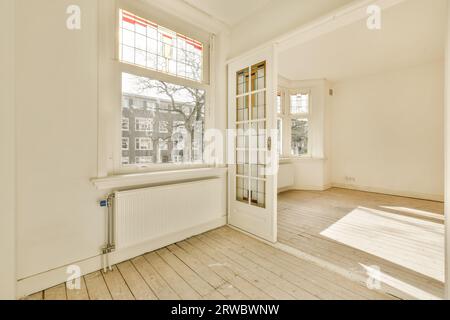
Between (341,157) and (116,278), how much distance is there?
609cm

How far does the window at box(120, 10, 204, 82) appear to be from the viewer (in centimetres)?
228

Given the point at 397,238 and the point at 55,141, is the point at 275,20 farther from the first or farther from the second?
the point at 397,238

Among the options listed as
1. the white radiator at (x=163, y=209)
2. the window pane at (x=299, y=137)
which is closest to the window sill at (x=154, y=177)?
the white radiator at (x=163, y=209)

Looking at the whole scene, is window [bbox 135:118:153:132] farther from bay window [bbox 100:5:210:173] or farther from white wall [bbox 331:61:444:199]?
white wall [bbox 331:61:444:199]

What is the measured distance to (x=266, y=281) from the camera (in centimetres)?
182

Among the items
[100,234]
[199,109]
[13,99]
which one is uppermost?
[199,109]

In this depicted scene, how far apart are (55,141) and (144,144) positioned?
825 mm

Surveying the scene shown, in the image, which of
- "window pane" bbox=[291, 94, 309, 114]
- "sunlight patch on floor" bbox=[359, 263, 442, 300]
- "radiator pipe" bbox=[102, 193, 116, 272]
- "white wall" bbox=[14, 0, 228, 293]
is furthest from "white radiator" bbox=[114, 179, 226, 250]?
"window pane" bbox=[291, 94, 309, 114]

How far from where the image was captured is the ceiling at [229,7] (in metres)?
2.53

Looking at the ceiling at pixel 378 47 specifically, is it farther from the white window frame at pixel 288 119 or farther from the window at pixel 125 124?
the window at pixel 125 124

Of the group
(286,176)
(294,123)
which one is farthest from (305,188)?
(294,123)

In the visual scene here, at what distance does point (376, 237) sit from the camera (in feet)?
8.93
